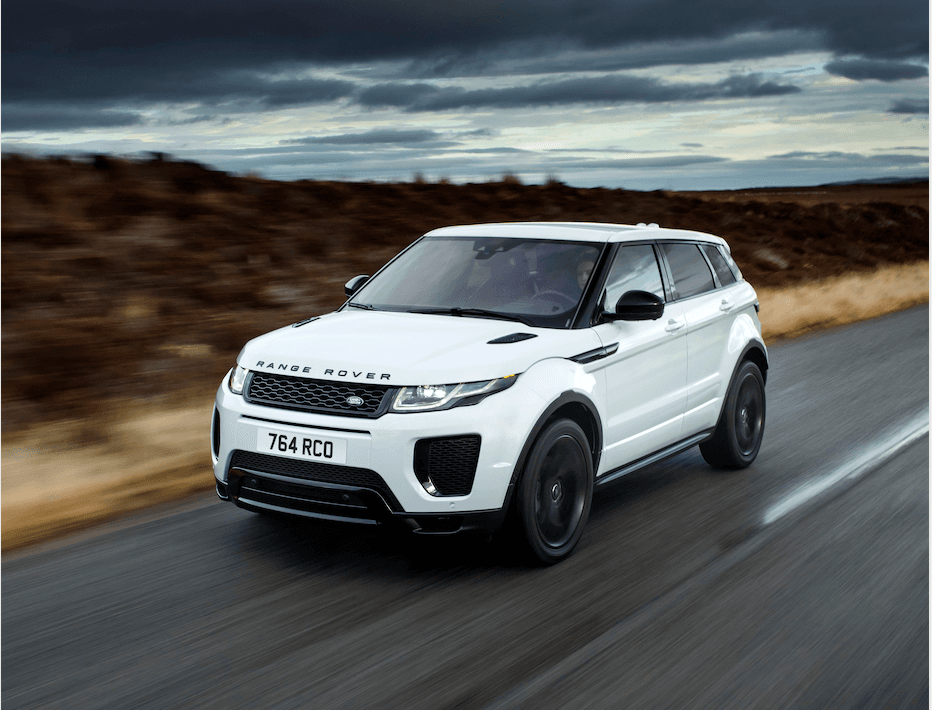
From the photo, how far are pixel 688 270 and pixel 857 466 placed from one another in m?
1.95

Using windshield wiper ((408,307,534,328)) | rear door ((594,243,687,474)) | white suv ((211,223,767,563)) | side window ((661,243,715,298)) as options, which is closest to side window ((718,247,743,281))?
side window ((661,243,715,298))

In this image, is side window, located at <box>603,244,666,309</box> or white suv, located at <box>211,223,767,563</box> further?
side window, located at <box>603,244,666,309</box>

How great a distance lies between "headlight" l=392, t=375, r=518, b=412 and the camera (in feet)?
16.0

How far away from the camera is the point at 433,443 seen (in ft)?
16.0

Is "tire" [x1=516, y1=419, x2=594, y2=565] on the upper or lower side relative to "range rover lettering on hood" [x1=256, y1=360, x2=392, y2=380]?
lower

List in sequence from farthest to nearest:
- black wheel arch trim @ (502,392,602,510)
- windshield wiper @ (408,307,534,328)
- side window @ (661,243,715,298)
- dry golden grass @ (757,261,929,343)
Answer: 1. dry golden grass @ (757,261,929,343)
2. side window @ (661,243,715,298)
3. windshield wiper @ (408,307,534,328)
4. black wheel arch trim @ (502,392,602,510)

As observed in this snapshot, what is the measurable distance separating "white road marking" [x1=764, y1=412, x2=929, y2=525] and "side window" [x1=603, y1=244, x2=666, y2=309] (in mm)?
1561

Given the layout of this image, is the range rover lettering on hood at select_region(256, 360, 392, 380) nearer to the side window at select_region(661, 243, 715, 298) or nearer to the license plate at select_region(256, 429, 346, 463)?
the license plate at select_region(256, 429, 346, 463)

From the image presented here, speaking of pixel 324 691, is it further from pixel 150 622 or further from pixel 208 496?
pixel 208 496

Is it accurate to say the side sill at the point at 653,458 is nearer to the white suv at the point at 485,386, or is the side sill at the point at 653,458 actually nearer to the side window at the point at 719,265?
the white suv at the point at 485,386


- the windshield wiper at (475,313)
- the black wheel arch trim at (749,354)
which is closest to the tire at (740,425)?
the black wheel arch trim at (749,354)

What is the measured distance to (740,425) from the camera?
755 cm

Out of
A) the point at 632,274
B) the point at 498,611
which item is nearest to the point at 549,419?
the point at 498,611

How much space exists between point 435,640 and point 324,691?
0.64m
